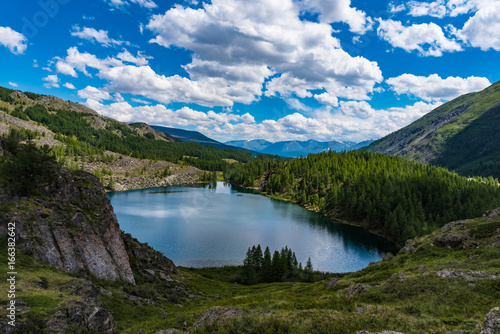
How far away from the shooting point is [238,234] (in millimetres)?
91562

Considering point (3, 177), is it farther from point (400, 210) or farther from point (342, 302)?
point (400, 210)

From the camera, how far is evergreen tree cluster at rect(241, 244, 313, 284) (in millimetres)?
59438

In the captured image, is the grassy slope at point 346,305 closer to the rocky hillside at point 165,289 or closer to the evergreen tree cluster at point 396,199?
the rocky hillside at point 165,289

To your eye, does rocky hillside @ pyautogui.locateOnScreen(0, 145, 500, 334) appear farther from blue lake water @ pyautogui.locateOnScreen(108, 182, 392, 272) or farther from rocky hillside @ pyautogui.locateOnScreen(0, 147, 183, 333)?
blue lake water @ pyautogui.locateOnScreen(108, 182, 392, 272)

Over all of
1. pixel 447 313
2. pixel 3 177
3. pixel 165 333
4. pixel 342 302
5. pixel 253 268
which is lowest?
pixel 253 268

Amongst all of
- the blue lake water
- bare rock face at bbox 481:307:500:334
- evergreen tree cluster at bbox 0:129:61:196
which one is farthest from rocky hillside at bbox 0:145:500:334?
the blue lake water

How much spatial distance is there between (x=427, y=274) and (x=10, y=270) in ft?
124

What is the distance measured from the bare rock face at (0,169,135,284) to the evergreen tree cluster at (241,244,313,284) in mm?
30500

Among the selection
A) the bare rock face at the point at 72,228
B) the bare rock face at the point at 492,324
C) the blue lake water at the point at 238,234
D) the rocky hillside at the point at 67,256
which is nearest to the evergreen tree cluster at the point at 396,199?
the blue lake water at the point at 238,234

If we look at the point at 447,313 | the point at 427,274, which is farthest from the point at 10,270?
the point at 427,274

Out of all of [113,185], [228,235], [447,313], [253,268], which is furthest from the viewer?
[113,185]

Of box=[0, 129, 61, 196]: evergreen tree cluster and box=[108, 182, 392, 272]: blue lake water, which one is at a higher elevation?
box=[0, 129, 61, 196]: evergreen tree cluster

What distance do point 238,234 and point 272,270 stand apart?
3109 cm

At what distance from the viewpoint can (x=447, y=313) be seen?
54.7 ft
